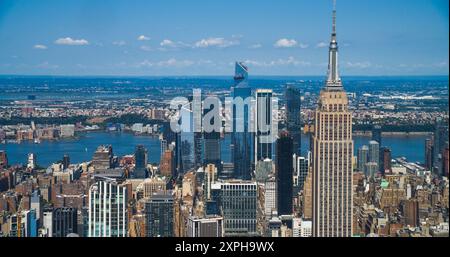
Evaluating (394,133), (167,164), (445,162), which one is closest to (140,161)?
(167,164)

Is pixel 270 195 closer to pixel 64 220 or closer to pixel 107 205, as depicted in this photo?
pixel 107 205

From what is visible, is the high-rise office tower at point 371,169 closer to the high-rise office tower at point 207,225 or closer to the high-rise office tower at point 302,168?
the high-rise office tower at point 302,168

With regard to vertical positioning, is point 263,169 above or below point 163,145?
below

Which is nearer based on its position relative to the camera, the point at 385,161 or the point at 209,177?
the point at 385,161

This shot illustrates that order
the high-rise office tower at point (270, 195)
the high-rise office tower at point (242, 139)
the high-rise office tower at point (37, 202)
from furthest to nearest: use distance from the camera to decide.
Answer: the high-rise office tower at point (242, 139)
the high-rise office tower at point (270, 195)
the high-rise office tower at point (37, 202)

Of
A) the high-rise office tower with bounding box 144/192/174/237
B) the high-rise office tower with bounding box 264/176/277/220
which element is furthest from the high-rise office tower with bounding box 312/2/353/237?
the high-rise office tower with bounding box 144/192/174/237

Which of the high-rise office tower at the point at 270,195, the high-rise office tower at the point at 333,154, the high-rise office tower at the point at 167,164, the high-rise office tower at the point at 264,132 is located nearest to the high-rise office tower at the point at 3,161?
the high-rise office tower at the point at 167,164
